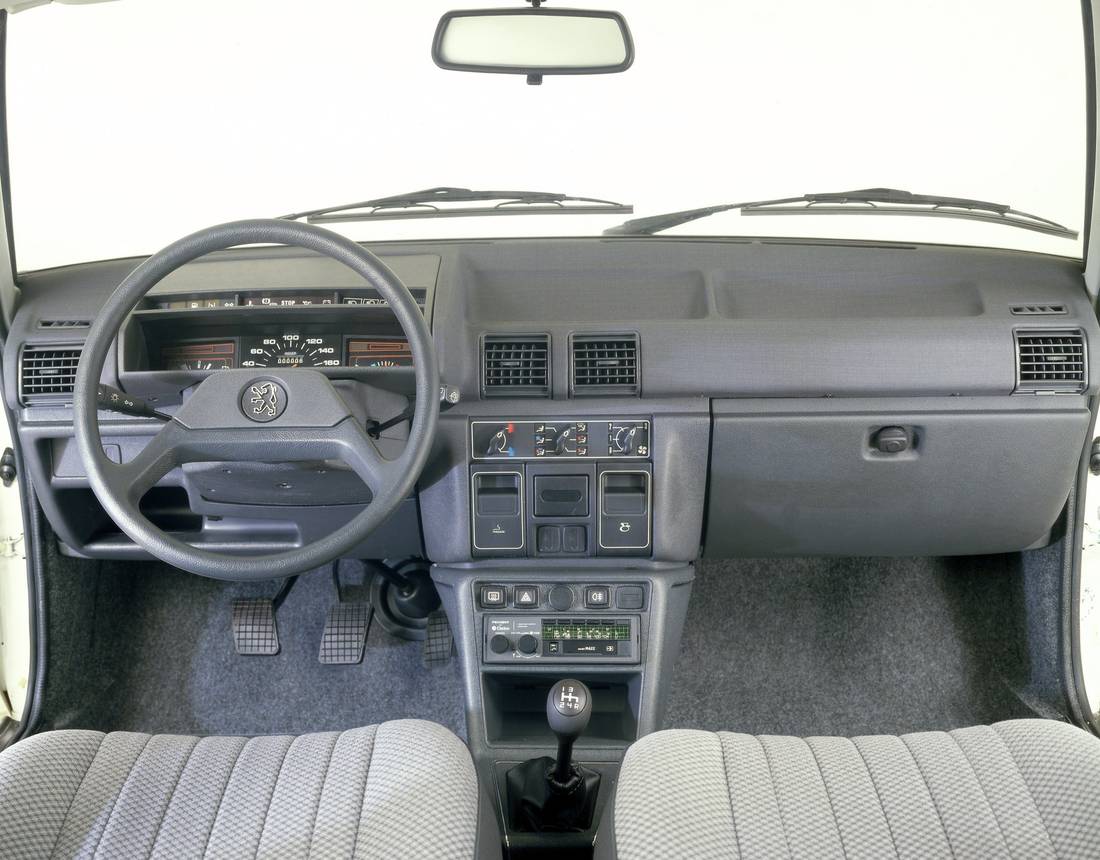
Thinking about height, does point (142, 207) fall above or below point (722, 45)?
below

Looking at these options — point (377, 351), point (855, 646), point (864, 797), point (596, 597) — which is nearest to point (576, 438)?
point (596, 597)

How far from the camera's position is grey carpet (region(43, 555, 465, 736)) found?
7.23ft

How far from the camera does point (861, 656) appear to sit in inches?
87.2

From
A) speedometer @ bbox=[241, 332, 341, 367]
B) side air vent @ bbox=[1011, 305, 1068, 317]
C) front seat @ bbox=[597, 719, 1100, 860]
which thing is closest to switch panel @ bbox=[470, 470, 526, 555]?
speedometer @ bbox=[241, 332, 341, 367]

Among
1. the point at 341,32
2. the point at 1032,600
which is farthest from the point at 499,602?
the point at 341,32

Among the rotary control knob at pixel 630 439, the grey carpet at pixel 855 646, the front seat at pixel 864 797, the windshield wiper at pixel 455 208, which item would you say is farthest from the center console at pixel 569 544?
the grey carpet at pixel 855 646

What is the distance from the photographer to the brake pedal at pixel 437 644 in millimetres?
2230

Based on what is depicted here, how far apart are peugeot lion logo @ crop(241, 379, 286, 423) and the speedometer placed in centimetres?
33

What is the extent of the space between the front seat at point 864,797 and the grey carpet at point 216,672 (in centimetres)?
112

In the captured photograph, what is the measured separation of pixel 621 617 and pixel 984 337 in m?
0.92

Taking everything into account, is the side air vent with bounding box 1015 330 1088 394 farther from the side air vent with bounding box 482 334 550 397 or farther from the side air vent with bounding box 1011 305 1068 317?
the side air vent with bounding box 482 334 550 397

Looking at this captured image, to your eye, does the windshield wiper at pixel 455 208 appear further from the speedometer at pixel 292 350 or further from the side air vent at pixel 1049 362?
the side air vent at pixel 1049 362

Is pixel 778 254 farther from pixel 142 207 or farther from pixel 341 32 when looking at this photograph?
pixel 142 207

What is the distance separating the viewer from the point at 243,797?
1.13m
